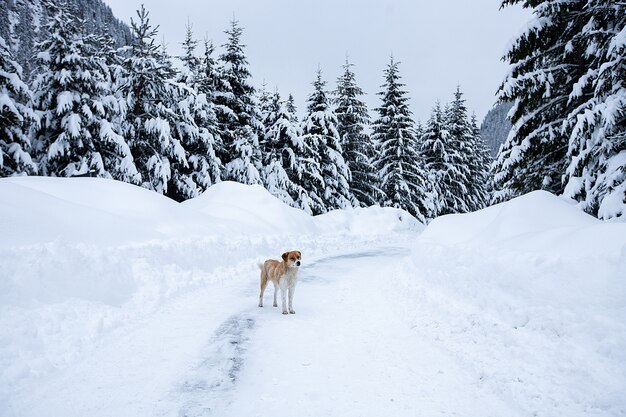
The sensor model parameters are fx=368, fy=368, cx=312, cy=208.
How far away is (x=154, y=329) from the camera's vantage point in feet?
19.4

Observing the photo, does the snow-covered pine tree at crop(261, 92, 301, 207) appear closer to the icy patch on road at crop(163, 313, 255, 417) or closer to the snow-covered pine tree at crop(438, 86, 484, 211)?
the snow-covered pine tree at crop(438, 86, 484, 211)

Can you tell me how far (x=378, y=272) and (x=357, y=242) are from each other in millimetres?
9449

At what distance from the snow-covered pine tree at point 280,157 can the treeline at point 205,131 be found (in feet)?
0.29

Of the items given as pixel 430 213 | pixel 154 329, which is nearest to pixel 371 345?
pixel 154 329

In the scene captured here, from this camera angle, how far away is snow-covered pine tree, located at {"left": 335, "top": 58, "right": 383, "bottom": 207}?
1250 inches

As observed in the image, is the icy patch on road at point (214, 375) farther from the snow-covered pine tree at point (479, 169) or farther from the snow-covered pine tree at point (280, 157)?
the snow-covered pine tree at point (479, 169)

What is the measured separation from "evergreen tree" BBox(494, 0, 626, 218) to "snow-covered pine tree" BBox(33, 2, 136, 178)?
698 inches

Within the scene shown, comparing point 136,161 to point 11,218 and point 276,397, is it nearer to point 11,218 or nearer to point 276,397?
point 11,218

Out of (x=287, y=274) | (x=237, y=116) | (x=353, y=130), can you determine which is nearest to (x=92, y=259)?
(x=287, y=274)

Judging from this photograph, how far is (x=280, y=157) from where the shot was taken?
27297 millimetres

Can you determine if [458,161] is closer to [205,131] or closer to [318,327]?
[205,131]

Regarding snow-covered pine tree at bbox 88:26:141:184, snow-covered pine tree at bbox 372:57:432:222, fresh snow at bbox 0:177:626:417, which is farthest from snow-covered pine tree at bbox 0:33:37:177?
snow-covered pine tree at bbox 372:57:432:222

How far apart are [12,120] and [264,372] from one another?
Result: 18.8m

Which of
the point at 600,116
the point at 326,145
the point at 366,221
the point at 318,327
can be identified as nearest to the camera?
the point at 318,327
